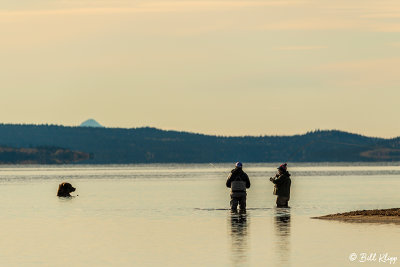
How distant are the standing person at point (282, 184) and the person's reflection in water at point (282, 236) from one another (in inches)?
43.4

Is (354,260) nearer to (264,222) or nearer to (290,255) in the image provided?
(290,255)

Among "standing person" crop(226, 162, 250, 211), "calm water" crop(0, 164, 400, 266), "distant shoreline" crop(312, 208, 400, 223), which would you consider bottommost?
"calm water" crop(0, 164, 400, 266)

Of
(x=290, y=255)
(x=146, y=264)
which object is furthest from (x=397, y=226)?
(x=146, y=264)

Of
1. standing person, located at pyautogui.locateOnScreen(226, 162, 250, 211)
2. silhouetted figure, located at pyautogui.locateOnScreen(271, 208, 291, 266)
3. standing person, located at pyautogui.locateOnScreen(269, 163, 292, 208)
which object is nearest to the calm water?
silhouetted figure, located at pyautogui.locateOnScreen(271, 208, 291, 266)

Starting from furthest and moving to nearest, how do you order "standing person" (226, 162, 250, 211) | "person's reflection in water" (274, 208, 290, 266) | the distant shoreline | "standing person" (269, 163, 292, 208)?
"standing person" (269, 163, 292, 208) < "standing person" (226, 162, 250, 211) < the distant shoreline < "person's reflection in water" (274, 208, 290, 266)

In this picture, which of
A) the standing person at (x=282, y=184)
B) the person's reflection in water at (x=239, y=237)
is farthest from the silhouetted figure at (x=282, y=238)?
the standing person at (x=282, y=184)


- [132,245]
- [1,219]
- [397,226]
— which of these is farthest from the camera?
[1,219]

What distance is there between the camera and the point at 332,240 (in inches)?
998

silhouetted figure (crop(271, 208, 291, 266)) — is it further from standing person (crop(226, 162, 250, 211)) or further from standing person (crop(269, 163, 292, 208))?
standing person (crop(269, 163, 292, 208))

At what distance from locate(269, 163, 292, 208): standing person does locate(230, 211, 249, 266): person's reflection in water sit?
101 inches

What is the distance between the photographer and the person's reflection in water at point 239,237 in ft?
71.2

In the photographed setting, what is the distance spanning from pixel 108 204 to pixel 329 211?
1108 centimetres

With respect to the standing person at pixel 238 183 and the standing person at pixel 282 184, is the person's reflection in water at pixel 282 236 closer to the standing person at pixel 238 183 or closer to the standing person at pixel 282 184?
the standing person at pixel 282 184

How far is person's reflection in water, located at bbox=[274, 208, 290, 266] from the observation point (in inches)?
853
